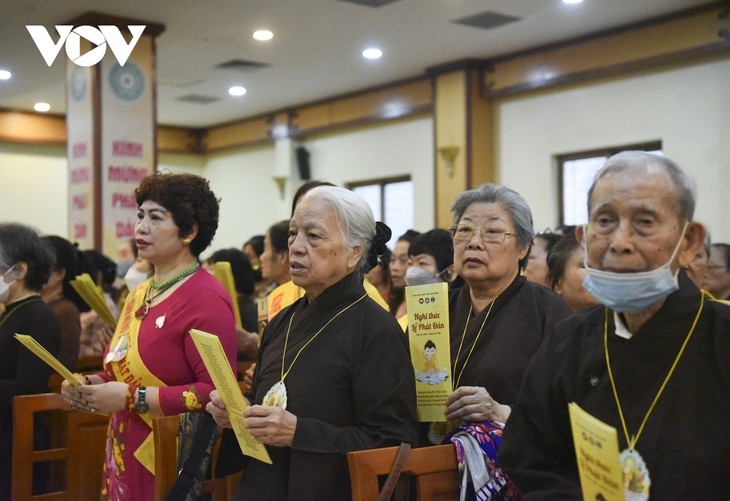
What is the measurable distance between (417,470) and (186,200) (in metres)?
1.33

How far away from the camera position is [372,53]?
9.41 meters

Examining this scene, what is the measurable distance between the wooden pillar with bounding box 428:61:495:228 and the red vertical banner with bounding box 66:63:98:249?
3967 millimetres

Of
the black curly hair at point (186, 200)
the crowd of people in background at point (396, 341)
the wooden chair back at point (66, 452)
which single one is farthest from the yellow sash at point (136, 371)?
the wooden chair back at point (66, 452)

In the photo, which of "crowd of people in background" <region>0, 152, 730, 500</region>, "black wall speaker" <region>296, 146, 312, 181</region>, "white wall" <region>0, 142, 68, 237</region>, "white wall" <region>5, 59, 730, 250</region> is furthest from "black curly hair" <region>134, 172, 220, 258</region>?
"white wall" <region>0, 142, 68, 237</region>

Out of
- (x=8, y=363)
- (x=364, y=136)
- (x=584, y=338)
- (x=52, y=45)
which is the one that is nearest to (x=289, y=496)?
(x=584, y=338)

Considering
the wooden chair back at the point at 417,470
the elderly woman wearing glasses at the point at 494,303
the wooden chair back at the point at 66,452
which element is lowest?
the wooden chair back at the point at 66,452

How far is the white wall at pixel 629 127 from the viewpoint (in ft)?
25.4

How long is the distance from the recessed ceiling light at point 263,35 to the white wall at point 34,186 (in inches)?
234

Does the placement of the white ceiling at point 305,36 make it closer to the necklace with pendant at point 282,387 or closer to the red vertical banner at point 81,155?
the red vertical banner at point 81,155

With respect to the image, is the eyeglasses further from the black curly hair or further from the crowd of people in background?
the black curly hair

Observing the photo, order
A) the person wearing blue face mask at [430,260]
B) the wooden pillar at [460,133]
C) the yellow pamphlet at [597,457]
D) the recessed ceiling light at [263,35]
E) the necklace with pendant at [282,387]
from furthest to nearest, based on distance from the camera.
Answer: the wooden pillar at [460,133] → the recessed ceiling light at [263,35] → the person wearing blue face mask at [430,260] → the necklace with pendant at [282,387] → the yellow pamphlet at [597,457]

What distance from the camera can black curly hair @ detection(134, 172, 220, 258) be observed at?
2.87m

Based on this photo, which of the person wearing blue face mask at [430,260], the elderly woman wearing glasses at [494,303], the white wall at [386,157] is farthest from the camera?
the white wall at [386,157]

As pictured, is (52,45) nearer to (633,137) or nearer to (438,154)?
(438,154)
